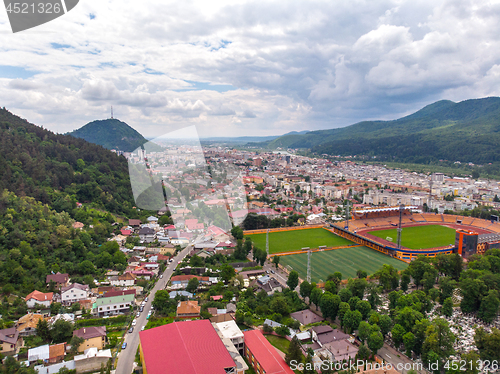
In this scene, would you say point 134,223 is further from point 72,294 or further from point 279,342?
point 279,342

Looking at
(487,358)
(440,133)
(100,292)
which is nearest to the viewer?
(487,358)

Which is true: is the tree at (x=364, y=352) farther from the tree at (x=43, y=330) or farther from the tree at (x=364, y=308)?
the tree at (x=43, y=330)

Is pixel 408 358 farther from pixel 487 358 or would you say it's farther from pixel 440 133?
pixel 440 133

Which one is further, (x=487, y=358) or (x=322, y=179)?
(x=322, y=179)

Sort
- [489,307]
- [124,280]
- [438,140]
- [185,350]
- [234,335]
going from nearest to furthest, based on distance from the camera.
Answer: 1. [185,350]
2. [234,335]
3. [489,307]
4. [124,280]
5. [438,140]

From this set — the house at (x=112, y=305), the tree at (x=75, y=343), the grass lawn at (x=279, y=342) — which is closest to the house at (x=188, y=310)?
the house at (x=112, y=305)

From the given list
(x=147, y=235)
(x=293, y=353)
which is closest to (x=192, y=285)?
(x=293, y=353)

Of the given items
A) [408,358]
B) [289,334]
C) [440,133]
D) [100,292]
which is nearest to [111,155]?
[100,292]
